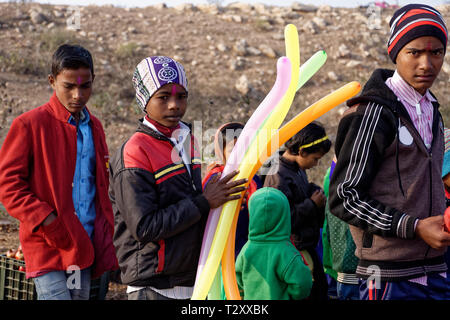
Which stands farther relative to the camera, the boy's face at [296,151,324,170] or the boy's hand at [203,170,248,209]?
the boy's face at [296,151,324,170]

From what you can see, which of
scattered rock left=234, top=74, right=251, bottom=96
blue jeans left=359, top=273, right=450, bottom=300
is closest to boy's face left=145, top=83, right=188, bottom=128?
blue jeans left=359, top=273, right=450, bottom=300

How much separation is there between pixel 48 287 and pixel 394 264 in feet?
5.94

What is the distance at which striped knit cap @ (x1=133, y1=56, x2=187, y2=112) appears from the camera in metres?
2.73

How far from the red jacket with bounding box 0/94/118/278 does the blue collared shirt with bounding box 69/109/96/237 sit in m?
0.05

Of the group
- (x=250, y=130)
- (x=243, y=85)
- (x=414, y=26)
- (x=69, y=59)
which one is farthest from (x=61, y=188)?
(x=243, y=85)

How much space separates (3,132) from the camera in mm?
10766

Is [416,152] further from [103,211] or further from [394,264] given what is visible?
[103,211]

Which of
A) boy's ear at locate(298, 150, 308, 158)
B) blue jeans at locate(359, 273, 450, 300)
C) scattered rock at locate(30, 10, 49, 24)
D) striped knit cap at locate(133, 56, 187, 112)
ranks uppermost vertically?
scattered rock at locate(30, 10, 49, 24)

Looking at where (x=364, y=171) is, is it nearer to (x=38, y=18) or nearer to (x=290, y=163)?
(x=290, y=163)

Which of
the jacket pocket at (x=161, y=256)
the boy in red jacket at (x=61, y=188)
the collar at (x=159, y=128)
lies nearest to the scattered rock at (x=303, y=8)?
the boy in red jacket at (x=61, y=188)

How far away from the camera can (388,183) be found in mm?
2520

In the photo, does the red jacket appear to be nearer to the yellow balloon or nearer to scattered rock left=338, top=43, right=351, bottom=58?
the yellow balloon

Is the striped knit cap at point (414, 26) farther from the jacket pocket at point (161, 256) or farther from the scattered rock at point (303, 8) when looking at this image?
the scattered rock at point (303, 8)
